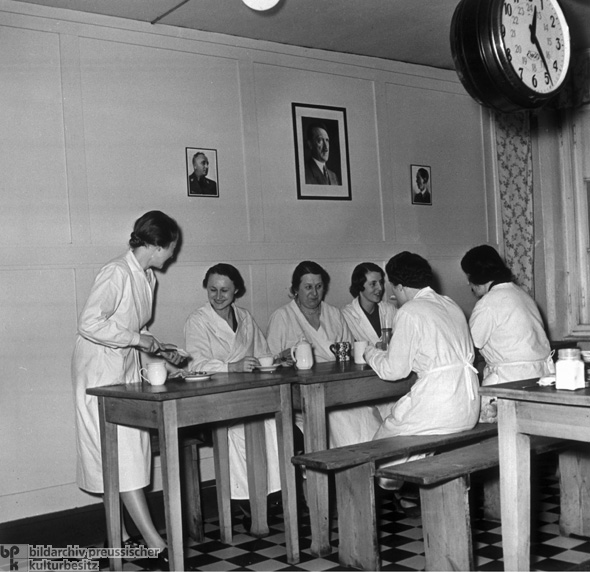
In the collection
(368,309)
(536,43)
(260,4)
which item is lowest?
(368,309)

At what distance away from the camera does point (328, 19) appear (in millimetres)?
5062

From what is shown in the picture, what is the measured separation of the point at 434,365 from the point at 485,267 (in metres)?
0.78

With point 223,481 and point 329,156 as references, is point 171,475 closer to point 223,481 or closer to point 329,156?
point 223,481

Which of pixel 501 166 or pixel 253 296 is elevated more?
pixel 501 166

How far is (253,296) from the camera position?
5.26 metres

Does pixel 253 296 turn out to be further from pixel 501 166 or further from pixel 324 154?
pixel 501 166

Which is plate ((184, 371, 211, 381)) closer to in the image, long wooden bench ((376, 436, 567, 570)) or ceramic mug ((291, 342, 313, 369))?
ceramic mug ((291, 342, 313, 369))

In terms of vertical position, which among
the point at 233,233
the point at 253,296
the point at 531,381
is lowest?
the point at 531,381

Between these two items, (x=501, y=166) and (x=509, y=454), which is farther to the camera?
(x=501, y=166)

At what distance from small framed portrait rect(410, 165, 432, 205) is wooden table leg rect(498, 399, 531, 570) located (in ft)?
10.2

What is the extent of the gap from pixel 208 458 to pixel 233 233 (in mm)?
1431

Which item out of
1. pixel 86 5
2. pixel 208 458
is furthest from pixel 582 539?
pixel 86 5

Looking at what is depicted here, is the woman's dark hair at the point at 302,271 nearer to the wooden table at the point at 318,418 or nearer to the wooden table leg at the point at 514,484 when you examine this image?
the wooden table at the point at 318,418

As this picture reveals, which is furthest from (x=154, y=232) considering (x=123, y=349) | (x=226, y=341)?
(x=226, y=341)
